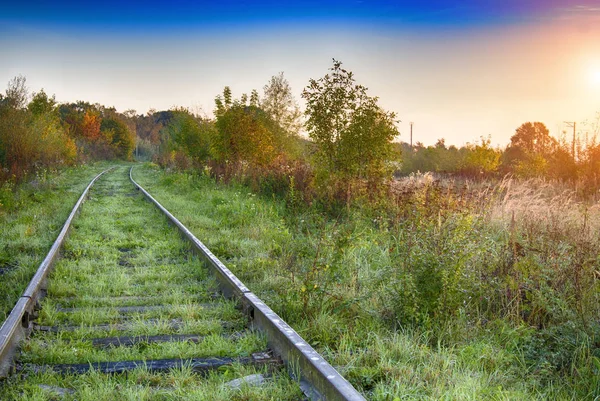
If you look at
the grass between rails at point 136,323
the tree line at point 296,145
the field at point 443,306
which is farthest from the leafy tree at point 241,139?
the field at point 443,306

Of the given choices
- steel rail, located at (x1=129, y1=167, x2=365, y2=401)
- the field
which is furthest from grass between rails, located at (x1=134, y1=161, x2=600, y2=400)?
steel rail, located at (x1=129, y1=167, x2=365, y2=401)

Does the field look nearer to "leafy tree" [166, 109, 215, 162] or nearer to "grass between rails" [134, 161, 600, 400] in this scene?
"grass between rails" [134, 161, 600, 400]

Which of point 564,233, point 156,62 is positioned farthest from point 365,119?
point 156,62

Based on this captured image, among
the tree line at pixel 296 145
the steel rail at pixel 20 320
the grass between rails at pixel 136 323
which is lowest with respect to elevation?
the grass between rails at pixel 136 323

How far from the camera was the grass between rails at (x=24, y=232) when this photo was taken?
5664mm

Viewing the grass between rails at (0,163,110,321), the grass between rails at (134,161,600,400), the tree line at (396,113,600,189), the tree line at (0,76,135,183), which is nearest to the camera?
the grass between rails at (134,161,600,400)

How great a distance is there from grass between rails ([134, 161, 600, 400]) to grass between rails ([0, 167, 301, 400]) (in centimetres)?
57

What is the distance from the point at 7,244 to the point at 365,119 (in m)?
7.72

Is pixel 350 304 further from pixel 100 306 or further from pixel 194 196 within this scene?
pixel 194 196

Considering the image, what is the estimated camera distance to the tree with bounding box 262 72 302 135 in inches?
1419

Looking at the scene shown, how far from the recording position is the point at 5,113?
910 inches

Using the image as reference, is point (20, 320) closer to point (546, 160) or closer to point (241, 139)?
point (241, 139)

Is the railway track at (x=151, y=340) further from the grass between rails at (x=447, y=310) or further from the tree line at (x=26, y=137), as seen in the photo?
the tree line at (x=26, y=137)

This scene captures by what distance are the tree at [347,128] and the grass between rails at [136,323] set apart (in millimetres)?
4896
